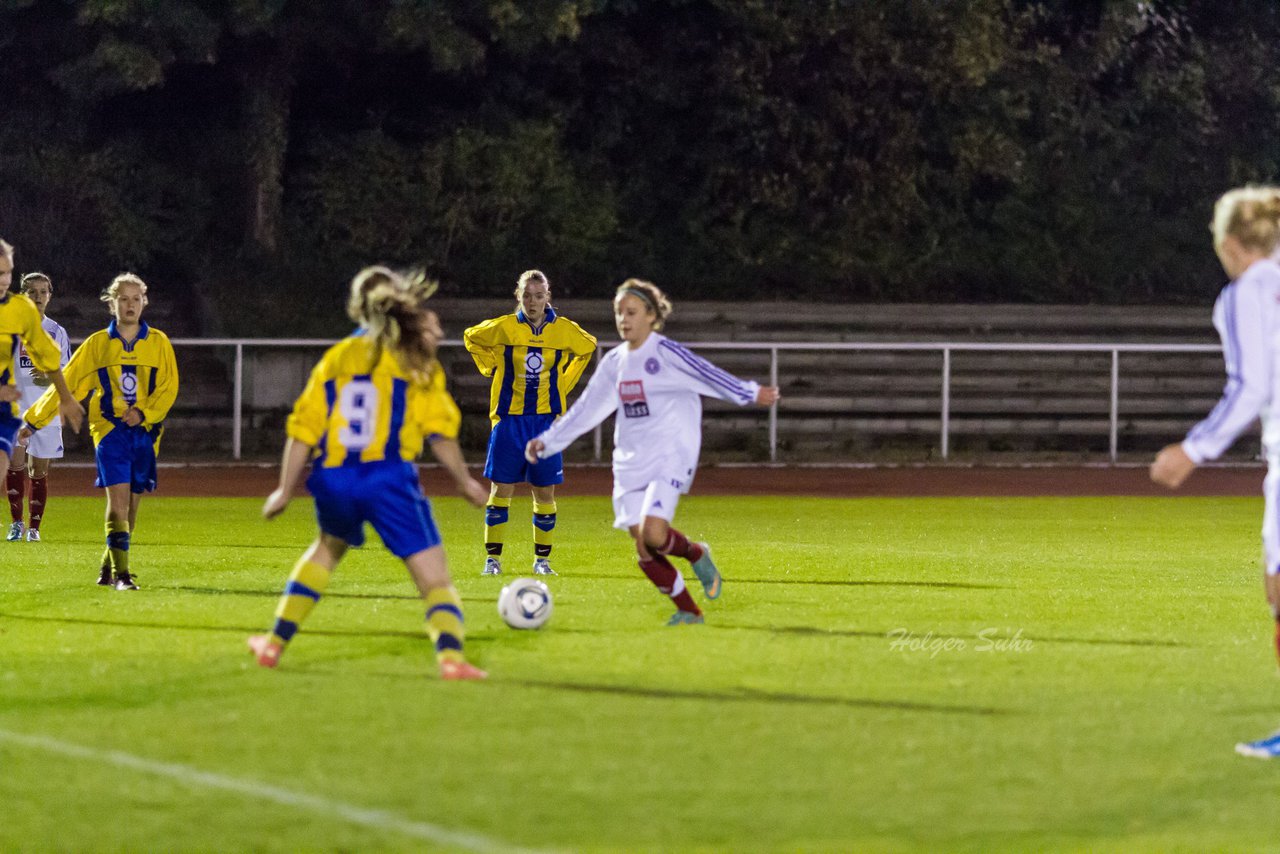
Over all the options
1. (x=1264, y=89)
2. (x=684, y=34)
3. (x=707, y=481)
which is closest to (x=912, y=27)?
(x=684, y=34)

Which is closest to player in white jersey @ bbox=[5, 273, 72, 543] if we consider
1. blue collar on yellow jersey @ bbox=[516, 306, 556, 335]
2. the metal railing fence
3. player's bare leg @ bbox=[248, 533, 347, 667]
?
blue collar on yellow jersey @ bbox=[516, 306, 556, 335]

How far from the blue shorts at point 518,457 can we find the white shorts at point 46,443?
4.78m

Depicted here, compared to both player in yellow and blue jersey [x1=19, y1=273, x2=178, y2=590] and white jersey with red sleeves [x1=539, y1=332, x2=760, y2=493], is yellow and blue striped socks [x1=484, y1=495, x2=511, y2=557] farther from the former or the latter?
white jersey with red sleeves [x1=539, y1=332, x2=760, y2=493]

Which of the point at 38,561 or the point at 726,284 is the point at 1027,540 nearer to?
the point at 38,561

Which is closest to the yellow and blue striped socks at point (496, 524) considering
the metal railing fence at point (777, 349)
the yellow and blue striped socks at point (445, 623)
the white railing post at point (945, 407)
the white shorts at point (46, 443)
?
the yellow and blue striped socks at point (445, 623)

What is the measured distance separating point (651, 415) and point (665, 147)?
76.0ft

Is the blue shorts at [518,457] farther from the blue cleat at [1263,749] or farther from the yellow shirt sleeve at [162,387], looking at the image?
the blue cleat at [1263,749]

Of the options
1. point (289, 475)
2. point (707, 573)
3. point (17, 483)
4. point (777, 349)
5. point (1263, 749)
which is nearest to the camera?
point (1263, 749)

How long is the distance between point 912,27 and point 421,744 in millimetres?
25950

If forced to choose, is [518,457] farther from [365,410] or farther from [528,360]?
[365,410]

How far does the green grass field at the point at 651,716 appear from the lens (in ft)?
16.3

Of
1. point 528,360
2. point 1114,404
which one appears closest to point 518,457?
point 528,360

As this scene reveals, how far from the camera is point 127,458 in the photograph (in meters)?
10.6

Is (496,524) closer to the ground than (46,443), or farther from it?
closer to the ground
